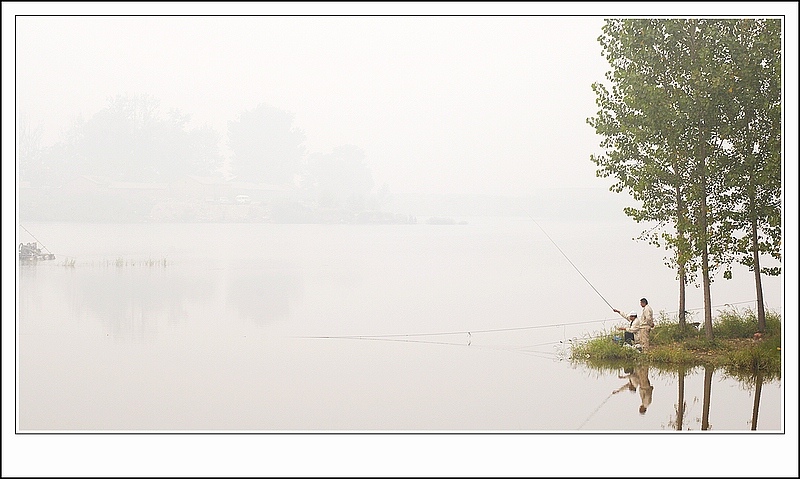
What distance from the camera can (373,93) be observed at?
20.5 feet

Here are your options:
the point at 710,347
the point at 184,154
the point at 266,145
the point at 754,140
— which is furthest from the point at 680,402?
the point at 184,154

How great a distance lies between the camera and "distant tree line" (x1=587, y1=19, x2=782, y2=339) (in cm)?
559

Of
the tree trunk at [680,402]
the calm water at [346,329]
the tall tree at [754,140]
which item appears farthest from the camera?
the tall tree at [754,140]

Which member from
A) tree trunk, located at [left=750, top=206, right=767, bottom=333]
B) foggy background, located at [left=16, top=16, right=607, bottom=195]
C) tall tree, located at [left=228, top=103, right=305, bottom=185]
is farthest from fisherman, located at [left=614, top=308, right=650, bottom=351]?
tall tree, located at [left=228, top=103, right=305, bottom=185]

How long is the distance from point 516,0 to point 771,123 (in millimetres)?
1936

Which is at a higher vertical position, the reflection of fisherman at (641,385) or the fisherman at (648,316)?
the fisherman at (648,316)

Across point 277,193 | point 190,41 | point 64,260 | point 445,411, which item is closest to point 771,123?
point 445,411

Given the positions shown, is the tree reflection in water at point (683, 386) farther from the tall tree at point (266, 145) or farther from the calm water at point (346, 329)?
the tall tree at point (266, 145)

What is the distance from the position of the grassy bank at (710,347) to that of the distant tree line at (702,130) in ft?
0.30

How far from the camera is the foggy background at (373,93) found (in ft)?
18.4

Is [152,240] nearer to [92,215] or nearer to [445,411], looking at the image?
[92,215]

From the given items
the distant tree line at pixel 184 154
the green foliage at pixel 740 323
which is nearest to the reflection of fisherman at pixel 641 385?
the green foliage at pixel 740 323

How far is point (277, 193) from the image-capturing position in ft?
21.2

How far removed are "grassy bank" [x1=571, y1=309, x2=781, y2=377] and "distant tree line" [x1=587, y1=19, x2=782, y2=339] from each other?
0.09m
